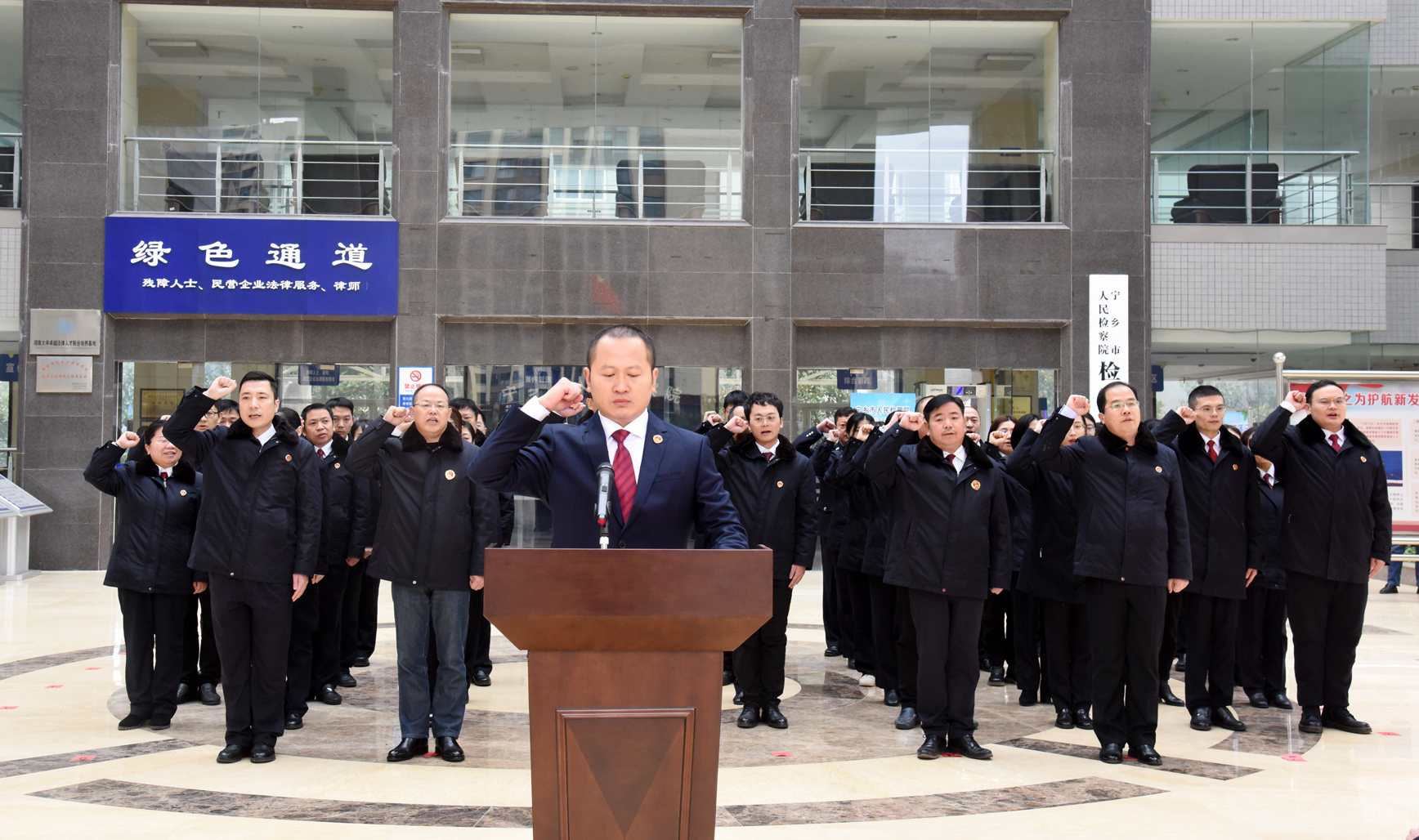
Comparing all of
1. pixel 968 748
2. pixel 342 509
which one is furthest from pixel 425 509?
pixel 968 748

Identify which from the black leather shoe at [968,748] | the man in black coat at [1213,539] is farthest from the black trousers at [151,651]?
the man in black coat at [1213,539]

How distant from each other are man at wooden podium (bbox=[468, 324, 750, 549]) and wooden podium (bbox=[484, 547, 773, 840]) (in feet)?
1.68

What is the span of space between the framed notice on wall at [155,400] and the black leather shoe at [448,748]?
31.9 feet

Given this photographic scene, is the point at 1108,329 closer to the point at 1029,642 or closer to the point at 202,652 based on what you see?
the point at 1029,642

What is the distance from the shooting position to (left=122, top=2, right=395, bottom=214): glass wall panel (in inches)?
549

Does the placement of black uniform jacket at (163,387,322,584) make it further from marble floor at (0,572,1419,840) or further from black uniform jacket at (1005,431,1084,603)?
black uniform jacket at (1005,431,1084,603)

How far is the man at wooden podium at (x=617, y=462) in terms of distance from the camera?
2963 mm

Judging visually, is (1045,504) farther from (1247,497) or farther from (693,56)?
(693,56)

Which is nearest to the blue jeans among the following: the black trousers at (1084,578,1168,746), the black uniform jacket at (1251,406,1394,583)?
the black trousers at (1084,578,1168,746)

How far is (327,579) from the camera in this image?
281 inches

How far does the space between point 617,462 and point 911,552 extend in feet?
9.44

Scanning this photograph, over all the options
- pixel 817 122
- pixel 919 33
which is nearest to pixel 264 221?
pixel 817 122

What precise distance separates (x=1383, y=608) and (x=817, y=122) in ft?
27.7

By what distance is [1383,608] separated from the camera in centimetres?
1119
